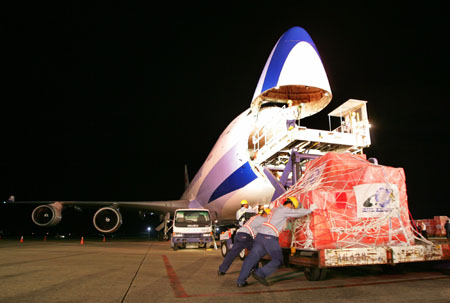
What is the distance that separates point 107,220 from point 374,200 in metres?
18.1

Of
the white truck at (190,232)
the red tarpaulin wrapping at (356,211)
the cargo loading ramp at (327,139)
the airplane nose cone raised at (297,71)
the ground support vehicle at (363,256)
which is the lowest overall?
the white truck at (190,232)

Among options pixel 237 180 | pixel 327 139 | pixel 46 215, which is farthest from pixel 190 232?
pixel 46 215

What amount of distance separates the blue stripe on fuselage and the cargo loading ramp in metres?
2.82

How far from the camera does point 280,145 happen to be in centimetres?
923

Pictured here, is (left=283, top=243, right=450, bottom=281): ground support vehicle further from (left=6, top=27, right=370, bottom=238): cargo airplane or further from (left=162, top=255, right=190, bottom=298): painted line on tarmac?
(left=6, top=27, right=370, bottom=238): cargo airplane

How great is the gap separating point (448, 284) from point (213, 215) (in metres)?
14.1

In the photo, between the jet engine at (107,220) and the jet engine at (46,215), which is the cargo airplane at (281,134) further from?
the jet engine at (46,215)

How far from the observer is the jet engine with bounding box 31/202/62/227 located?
21375mm

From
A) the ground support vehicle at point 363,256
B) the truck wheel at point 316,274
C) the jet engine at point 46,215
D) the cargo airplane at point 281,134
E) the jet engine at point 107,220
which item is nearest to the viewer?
the ground support vehicle at point 363,256

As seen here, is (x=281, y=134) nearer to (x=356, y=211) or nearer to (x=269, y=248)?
(x=356, y=211)

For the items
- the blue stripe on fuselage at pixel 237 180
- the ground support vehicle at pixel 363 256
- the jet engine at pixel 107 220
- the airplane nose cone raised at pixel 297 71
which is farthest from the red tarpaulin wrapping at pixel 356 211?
the jet engine at pixel 107 220

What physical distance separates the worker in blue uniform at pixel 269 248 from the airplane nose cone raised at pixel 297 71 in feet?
15.7

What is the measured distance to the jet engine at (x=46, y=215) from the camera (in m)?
21.4

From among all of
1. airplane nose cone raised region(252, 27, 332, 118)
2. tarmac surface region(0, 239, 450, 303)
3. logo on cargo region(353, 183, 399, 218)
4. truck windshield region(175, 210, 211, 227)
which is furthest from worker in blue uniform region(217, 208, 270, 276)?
truck windshield region(175, 210, 211, 227)
